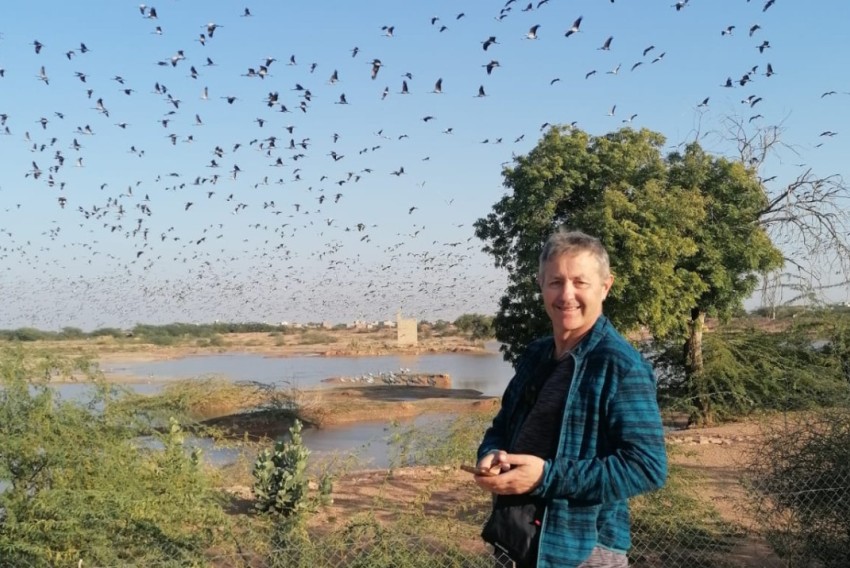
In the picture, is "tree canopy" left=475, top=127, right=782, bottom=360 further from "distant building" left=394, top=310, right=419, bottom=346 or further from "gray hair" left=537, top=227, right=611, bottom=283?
"distant building" left=394, top=310, right=419, bottom=346

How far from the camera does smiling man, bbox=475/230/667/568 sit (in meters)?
1.83

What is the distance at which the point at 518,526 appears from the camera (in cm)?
194

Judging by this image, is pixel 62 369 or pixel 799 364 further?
pixel 799 364

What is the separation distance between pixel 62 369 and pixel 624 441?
13.7 ft

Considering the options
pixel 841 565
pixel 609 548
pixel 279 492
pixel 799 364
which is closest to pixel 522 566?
pixel 609 548

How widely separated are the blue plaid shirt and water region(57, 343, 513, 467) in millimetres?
14913

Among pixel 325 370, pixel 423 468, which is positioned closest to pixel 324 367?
pixel 325 370

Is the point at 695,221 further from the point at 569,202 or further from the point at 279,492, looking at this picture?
the point at 279,492

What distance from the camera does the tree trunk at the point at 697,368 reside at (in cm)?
1316

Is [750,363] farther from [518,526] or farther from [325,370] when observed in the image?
[325,370]

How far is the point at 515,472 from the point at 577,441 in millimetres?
182

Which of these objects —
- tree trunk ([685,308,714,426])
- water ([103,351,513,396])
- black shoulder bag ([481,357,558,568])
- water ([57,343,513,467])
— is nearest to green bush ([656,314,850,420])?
tree trunk ([685,308,714,426])

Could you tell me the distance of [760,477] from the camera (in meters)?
5.31

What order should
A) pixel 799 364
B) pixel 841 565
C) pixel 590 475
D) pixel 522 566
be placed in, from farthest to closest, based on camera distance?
pixel 799 364
pixel 841 565
pixel 522 566
pixel 590 475
